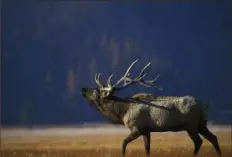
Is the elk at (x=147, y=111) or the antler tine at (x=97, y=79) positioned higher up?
the antler tine at (x=97, y=79)

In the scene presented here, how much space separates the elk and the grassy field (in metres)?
0.06

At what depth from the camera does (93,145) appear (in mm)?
3367

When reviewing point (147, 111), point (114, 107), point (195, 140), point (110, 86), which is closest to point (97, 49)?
point (110, 86)

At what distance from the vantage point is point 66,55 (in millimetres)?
3463

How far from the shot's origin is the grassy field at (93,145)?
330 cm

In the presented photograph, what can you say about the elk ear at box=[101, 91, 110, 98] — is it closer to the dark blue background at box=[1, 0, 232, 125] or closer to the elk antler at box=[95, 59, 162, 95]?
the elk antler at box=[95, 59, 162, 95]

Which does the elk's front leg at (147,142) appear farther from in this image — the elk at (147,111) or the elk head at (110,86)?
the elk head at (110,86)

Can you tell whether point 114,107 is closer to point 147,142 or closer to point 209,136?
point 147,142

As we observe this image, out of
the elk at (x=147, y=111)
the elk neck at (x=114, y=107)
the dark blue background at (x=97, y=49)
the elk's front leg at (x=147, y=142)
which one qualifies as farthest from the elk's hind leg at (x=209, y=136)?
the elk neck at (x=114, y=107)

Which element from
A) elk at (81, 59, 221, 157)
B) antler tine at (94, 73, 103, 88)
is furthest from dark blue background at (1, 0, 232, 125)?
elk at (81, 59, 221, 157)

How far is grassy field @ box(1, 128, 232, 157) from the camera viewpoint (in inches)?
130

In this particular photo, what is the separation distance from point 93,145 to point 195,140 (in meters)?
0.75

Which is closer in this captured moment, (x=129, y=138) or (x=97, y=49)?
(x=129, y=138)

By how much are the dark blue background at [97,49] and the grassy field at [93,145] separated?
5.0 inches
